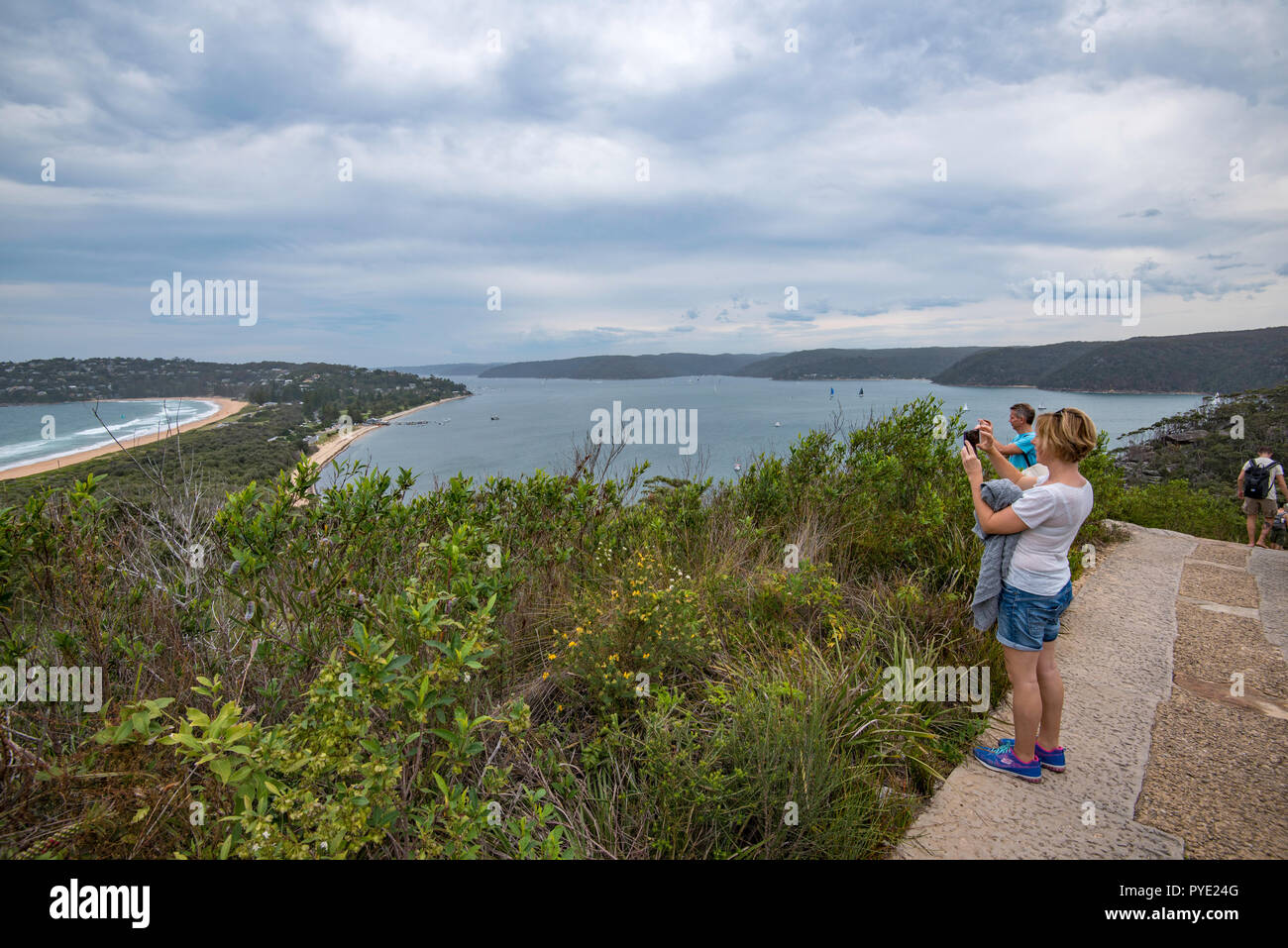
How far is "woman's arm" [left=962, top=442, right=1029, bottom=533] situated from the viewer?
2.79 meters

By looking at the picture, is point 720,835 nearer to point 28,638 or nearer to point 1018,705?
point 1018,705

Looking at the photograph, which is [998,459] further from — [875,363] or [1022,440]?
[875,363]

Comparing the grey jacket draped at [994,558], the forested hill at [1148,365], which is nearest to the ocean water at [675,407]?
the forested hill at [1148,365]

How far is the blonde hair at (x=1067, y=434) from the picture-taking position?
2703mm

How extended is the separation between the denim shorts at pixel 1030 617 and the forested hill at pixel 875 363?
98055 millimetres

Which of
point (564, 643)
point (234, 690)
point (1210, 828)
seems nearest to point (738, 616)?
point (564, 643)

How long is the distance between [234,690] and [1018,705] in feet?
13.2

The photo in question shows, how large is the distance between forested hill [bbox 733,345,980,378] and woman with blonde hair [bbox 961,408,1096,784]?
321 ft

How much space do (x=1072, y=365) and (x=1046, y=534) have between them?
271 ft

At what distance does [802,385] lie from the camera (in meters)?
101

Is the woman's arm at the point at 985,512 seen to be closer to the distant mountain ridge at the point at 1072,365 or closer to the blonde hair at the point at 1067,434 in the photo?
the blonde hair at the point at 1067,434

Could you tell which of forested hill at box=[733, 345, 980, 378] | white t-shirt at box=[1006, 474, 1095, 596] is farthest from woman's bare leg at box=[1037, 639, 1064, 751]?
forested hill at box=[733, 345, 980, 378]

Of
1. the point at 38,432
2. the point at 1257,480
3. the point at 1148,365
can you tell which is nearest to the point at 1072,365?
the point at 1148,365
